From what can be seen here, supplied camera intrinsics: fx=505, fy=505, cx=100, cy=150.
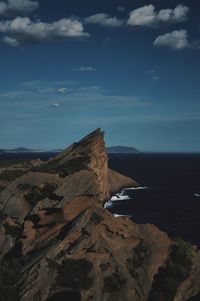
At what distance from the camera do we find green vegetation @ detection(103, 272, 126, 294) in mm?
51750

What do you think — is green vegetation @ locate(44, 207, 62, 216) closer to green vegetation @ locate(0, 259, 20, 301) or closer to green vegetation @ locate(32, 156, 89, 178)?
green vegetation @ locate(0, 259, 20, 301)

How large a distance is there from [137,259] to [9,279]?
45.7 feet

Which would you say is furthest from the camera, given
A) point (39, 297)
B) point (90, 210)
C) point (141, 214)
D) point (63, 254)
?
point (141, 214)

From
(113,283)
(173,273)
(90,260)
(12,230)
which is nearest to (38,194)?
(12,230)

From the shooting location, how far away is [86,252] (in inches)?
2168

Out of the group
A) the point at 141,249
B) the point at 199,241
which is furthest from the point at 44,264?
the point at 199,241

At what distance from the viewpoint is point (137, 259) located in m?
55.4

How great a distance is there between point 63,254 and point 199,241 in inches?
1402

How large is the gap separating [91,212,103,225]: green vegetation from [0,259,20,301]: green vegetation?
9.96 metres

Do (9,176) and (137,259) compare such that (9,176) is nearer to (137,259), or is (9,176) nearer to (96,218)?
(96,218)

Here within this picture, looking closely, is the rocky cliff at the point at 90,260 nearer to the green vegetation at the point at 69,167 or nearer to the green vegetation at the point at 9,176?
the green vegetation at the point at 69,167

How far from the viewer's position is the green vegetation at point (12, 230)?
6906 centimetres

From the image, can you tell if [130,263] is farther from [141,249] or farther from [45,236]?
[45,236]

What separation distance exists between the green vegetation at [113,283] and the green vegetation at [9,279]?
30.1ft
